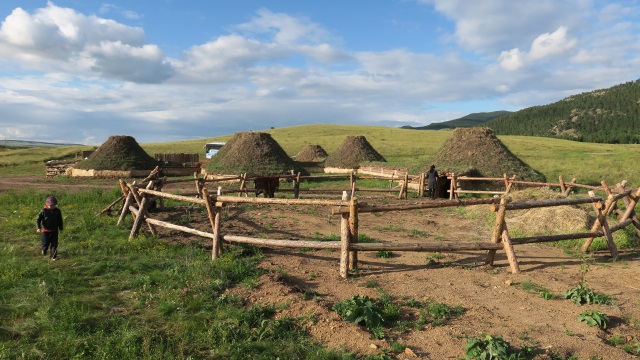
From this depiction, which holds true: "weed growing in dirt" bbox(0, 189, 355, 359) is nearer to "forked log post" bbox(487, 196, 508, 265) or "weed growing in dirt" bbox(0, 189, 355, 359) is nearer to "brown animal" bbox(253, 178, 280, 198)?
"forked log post" bbox(487, 196, 508, 265)

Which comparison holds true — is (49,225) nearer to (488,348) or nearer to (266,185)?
(488,348)

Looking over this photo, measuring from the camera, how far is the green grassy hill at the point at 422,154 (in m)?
27.4

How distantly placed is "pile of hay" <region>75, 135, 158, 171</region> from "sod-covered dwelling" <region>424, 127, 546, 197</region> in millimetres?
23286

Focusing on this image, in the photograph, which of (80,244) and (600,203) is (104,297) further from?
(600,203)

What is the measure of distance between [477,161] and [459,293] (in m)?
19.9

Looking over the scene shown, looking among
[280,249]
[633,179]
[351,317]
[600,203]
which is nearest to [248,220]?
[280,249]

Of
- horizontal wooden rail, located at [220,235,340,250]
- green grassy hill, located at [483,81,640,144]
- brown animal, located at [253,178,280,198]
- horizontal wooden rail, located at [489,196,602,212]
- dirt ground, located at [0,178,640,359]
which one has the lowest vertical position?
dirt ground, located at [0,178,640,359]

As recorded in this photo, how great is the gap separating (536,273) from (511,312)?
6.68ft

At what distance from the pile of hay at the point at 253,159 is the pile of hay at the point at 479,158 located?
1161 centimetres

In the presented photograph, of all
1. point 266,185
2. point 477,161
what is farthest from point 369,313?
point 477,161

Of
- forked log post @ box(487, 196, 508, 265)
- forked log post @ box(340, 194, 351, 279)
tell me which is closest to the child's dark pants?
forked log post @ box(340, 194, 351, 279)

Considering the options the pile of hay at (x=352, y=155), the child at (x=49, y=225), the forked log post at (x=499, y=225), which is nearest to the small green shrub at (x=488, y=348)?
the forked log post at (x=499, y=225)

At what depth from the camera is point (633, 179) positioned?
76.4 ft

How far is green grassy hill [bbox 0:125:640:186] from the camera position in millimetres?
27372
